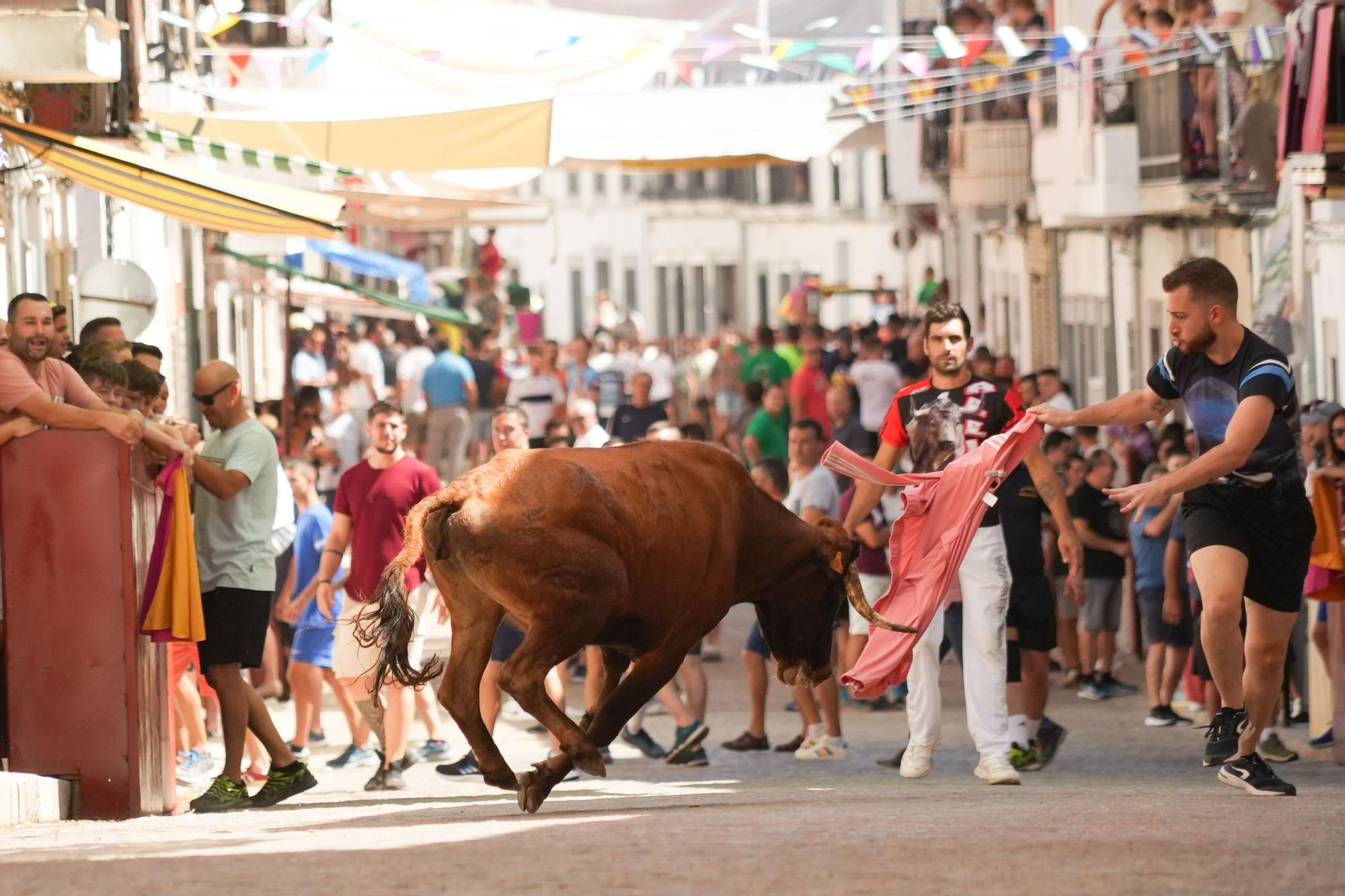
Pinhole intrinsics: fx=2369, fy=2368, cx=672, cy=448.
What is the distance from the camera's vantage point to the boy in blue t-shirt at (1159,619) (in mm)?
12883

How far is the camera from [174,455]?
9.49m

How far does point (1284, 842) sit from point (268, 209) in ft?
22.7

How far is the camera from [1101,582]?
573 inches

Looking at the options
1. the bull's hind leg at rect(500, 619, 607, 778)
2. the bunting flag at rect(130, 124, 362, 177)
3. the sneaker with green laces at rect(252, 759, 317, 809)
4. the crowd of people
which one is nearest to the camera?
the bull's hind leg at rect(500, 619, 607, 778)

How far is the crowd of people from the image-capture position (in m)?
9.88

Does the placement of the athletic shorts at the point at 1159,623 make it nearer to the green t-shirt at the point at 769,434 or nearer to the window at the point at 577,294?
the green t-shirt at the point at 769,434

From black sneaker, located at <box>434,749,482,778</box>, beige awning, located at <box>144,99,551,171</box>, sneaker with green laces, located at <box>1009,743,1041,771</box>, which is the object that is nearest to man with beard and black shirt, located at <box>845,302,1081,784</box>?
sneaker with green laces, located at <box>1009,743,1041,771</box>

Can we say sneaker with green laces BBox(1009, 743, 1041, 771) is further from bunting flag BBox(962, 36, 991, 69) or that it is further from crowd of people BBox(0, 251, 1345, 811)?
bunting flag BBox(962, 36, 991, 69)

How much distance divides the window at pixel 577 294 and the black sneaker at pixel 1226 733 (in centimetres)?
6700

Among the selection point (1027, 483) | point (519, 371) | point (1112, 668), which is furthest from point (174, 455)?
point (519, 371)

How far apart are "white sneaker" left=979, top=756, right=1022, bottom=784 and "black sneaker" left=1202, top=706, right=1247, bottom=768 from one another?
4.76ft

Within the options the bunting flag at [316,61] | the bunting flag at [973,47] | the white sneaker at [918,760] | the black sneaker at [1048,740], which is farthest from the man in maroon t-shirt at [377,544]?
the bunting flag at [316,61]

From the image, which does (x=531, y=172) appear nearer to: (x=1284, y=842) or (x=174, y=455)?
(x=174, y=455)

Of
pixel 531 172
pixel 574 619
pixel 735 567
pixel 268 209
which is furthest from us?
pixel 531 172
